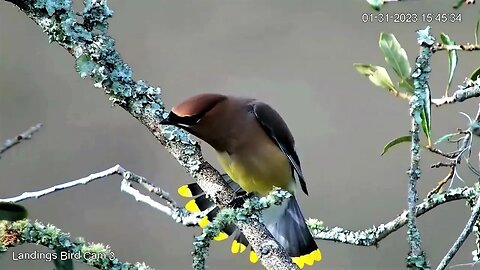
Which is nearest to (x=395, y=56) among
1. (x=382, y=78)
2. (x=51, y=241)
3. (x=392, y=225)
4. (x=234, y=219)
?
(x=382, y=78)

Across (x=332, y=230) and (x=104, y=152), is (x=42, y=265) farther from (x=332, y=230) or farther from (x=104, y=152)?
(x=332, y=230)

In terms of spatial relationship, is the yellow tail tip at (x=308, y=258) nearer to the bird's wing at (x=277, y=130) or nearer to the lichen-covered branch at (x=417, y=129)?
the bird's wing at (x=277, y=130)

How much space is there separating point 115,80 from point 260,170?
393 mm

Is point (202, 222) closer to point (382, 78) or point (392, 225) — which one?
point (392, 225)

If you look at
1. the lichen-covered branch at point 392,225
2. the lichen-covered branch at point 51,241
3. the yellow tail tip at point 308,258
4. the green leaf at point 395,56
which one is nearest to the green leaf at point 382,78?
the green leaf at point 395,56

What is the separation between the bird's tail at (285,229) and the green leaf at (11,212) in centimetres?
40

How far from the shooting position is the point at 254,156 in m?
1.29

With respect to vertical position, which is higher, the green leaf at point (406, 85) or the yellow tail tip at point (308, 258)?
the green leaf at point (406, 85)

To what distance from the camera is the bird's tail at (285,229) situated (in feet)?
3.91

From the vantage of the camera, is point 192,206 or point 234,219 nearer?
point 234,219

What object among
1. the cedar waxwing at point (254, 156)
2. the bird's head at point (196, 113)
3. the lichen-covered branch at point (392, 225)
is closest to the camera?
the lichen-covered branch at point (392, 225)

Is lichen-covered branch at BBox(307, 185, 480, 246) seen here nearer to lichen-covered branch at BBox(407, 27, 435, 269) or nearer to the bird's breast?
lichen-covered branch at BBox(407, 27, 435, 269)

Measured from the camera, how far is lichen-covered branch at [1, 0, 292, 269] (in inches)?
38.2

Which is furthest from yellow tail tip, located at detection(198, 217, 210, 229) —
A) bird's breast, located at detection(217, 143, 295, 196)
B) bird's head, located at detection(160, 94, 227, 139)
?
bird's breast, located at detection(217, 143, 295, 196)
